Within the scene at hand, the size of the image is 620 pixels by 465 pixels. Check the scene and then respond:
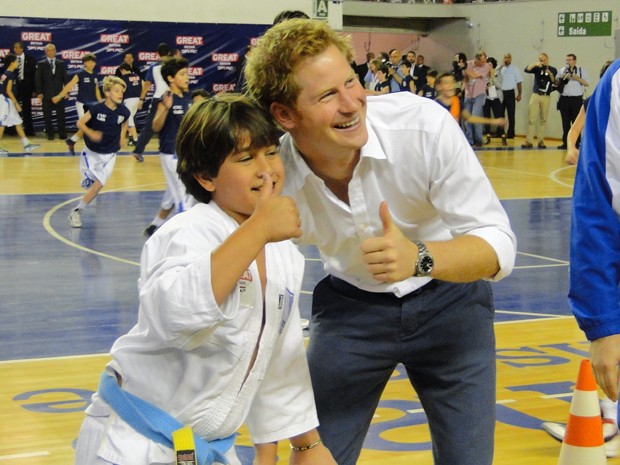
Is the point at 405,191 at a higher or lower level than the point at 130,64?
higher

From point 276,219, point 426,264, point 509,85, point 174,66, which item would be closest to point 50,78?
point 509,85

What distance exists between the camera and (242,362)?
2.90 m

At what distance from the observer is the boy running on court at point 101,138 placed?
14.4 metres

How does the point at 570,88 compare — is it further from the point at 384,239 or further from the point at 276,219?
the point at 276,219

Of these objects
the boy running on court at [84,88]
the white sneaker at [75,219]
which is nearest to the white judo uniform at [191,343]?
the white sneaker at [75,219]

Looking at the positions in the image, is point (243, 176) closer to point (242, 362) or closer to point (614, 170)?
point (242, 362)

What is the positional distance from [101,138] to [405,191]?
37.9ft

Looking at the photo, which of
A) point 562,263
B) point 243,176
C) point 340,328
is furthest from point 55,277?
point 243,176

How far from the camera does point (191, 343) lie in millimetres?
2738

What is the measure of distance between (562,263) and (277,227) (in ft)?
31.0

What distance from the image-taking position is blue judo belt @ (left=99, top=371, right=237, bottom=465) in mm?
2805

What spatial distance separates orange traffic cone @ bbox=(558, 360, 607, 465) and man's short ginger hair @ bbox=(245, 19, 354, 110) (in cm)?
173

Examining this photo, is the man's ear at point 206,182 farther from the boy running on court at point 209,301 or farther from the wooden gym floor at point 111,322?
the wooden gym floor at point 111,322

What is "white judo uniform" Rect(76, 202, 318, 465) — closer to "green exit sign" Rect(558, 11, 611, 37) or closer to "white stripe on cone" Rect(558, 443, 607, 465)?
"white stripe on cone" Rect(558, 443, 607, 465)
